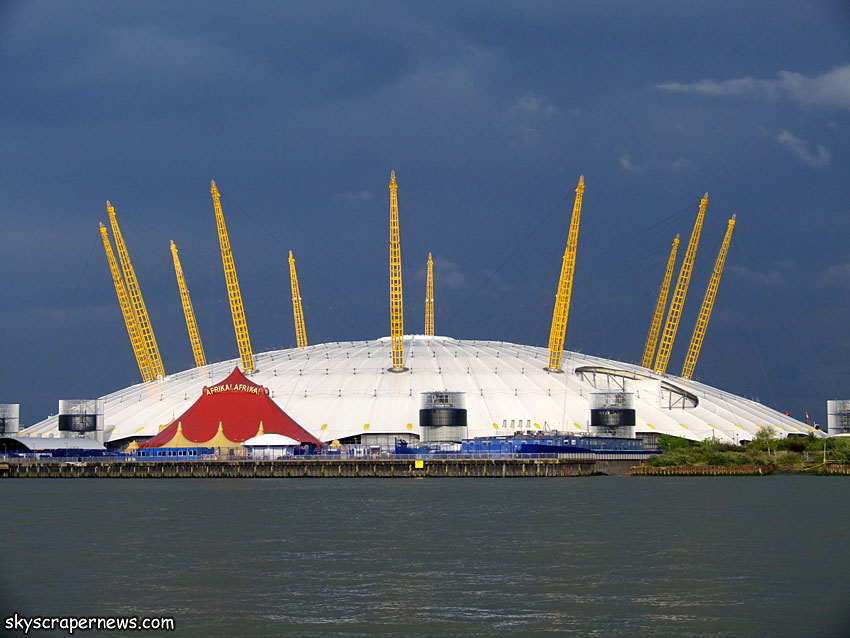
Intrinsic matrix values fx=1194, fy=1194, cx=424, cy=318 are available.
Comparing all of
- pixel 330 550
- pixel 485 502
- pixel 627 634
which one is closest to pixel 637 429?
pixel 485 502

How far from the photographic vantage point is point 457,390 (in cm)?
11819

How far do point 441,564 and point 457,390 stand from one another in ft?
249

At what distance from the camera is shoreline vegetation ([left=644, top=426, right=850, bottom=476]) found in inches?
4060

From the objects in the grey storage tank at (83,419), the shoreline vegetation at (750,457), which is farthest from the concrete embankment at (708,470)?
the grey storage tank at (83,419)

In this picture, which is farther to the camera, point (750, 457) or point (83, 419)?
point (83, 419)

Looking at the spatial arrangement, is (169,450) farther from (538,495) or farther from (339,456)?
(538,495)

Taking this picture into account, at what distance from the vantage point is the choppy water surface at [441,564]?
3266cm

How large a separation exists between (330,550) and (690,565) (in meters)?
13.6

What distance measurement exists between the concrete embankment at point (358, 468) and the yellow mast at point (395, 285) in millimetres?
22122

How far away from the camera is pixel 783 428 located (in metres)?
126

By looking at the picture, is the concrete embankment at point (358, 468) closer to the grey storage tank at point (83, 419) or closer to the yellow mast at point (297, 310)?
the grey storage tank at point (83, 419)
